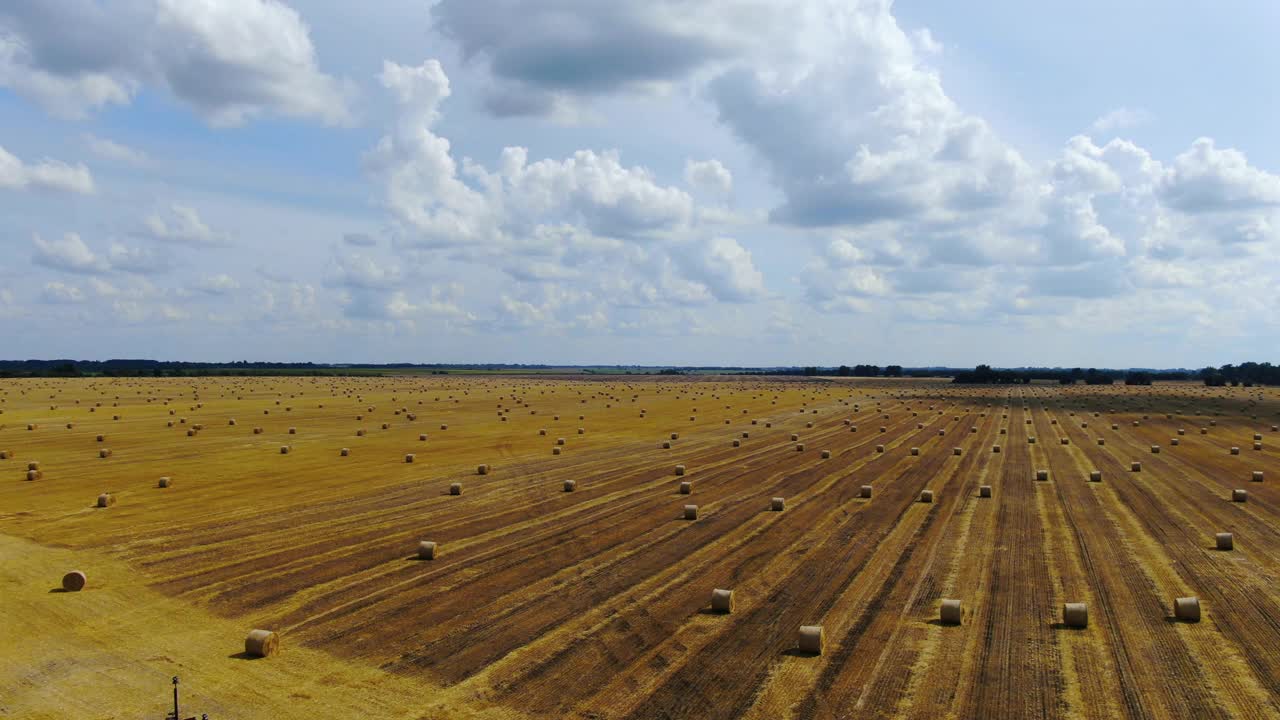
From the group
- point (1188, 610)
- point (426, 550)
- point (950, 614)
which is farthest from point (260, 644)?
point (1188, 610)

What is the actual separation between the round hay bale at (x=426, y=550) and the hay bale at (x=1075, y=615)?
13.4 m

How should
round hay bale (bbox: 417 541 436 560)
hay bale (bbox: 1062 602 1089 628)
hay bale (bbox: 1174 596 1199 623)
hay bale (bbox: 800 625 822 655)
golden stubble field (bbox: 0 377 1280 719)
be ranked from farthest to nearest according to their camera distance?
round hay bale (bbox: 417 541 436 560) < hay bale (bbox: 1174 596 1199 623) < hay bale (bbox: 1062 602 1089 628) < hay bale (bbox: 800 625 822 655) < golden stubble field (bbox: 0 377 1280 719)

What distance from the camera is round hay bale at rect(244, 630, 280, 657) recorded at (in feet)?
45.6

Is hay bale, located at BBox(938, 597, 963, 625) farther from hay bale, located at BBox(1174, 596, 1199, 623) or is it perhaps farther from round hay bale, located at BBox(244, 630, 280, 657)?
round hay bale, located at BBox(244, 630, 280, 657)

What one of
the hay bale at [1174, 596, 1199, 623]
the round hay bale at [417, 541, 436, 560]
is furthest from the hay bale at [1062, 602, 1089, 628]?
the round hay bale at [417, 541, 436, 560]

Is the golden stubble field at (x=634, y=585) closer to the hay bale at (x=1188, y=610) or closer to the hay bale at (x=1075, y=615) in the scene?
the hay bale at (x=1075, y=615)

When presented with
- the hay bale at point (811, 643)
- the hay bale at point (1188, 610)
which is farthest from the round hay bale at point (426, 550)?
the hay bale at point (1188, 610)

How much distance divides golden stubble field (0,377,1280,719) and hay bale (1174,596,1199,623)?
0.50 m

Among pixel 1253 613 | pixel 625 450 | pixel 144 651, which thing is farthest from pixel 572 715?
pixel 625 450

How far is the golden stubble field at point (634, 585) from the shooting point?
12.7m

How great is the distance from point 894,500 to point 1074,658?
14692 millimetres

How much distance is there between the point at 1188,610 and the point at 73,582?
2171 cm

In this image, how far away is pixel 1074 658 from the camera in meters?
14.0

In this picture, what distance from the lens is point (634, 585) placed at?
59.8ft
